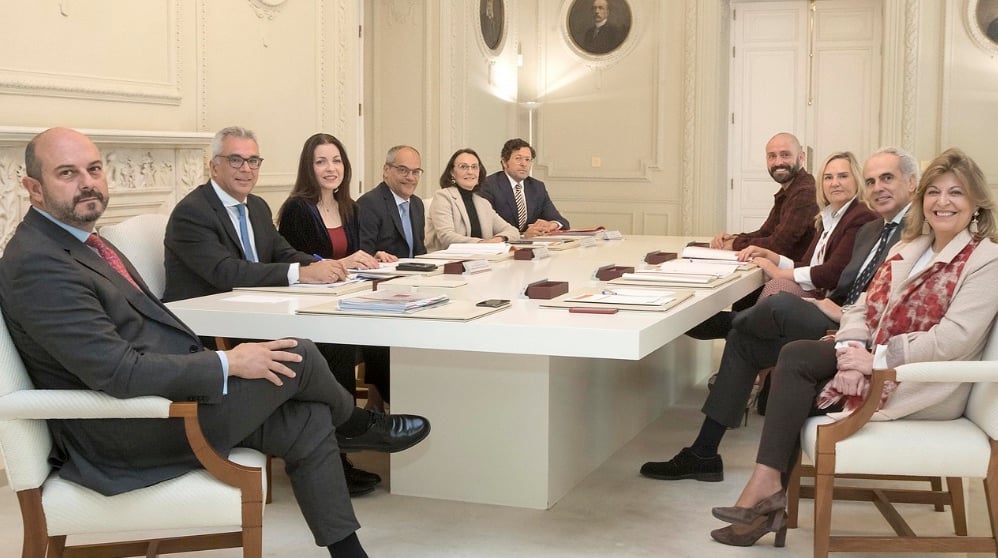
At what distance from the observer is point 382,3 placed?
973 cm

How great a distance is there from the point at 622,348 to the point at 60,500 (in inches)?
58.1

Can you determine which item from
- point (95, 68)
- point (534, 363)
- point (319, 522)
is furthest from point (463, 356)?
point (95, 68)

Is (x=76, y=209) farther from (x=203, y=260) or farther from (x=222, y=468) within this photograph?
(x=203, y=260)

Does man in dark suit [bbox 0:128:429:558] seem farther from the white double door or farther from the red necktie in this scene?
the white double door

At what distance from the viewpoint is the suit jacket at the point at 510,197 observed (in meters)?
7.28

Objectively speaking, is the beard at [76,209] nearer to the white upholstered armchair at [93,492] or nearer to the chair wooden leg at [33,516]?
the white upholstered armchair at [93,492]

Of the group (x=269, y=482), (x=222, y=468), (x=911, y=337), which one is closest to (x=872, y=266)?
(x=911, y=337)

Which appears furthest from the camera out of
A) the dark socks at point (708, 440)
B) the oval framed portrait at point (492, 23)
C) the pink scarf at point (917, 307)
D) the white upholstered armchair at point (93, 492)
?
the oval framed portrait at point (492, 23)

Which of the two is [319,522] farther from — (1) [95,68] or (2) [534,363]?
(1) [95,68]

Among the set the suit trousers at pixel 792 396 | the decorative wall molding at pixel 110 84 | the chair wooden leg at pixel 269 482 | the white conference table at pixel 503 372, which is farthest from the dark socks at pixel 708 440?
the decorative wall molding at pixel 110 84

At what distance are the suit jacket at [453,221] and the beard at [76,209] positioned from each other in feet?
11.8

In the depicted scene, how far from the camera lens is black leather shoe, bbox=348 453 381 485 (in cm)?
404

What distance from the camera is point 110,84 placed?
603cm

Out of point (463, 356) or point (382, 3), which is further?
point (382, 3)
